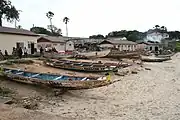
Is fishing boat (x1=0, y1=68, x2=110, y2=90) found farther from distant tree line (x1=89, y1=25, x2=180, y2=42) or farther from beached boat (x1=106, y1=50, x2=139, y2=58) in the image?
distant tree line (x1=89, y1=25, x2=180, y2=42)

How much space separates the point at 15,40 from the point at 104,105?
69.8ft

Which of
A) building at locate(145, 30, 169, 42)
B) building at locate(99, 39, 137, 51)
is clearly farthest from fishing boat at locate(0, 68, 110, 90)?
building at locate(145, 30, 169, 42)

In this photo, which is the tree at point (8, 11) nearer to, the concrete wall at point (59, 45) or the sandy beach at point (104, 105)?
the concrete wall at point (59, 45)

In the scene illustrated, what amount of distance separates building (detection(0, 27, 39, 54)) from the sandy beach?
14370 millimetres

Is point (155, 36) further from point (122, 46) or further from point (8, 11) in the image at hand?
point (8, 11)

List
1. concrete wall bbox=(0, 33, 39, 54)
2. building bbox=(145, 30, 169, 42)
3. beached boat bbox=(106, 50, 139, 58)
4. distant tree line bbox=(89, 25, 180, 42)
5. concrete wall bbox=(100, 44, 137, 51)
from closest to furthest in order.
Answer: concrete wall bbox=(0, 33, 39, 54), beached boat bbox=(106, 50, 139, 58), concrete wall bbox=(100, 44, 137, 51), distant tree line bbox=(89, 25, 180, 42), building bbox=(145, 30, 169, 42)

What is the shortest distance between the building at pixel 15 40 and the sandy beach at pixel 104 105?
47.1 ft

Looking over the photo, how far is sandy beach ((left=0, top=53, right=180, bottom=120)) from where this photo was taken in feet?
37.3

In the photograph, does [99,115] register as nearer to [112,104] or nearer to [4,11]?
[112,104]

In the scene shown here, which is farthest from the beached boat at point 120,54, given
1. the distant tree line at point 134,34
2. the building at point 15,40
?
the distant tree line at point 134,34

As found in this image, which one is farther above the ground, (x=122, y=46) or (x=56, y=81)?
(x=122, y=46)

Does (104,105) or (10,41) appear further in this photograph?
(10,41)

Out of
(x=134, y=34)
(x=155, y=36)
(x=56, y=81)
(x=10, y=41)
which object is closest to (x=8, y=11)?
(x=10, y=41)

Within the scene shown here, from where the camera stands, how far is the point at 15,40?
Result: 3225cm
